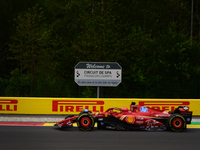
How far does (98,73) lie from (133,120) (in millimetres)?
7713

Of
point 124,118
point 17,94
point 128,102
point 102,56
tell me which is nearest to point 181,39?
point 102,56

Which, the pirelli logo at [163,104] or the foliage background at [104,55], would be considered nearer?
the pirelli logo at [163,104]

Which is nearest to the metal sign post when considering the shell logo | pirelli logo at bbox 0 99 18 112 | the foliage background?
the foliage background

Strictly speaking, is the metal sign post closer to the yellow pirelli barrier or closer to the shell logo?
the yellow pirelli barrier

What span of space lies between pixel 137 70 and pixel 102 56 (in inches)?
157

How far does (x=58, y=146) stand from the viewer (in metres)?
8.18

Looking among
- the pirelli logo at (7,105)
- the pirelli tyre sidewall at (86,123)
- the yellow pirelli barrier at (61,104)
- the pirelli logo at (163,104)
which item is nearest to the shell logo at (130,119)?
the pirelli tyre sidewall at (86,123)

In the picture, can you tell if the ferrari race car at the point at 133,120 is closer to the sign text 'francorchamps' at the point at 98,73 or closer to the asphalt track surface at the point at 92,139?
the asphalt track surface at the point at 92,139

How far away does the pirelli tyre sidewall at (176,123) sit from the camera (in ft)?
34.6

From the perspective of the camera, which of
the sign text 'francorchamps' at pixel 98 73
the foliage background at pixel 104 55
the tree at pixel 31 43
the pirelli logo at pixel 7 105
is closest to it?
the pirelli logo at pixel 7 105

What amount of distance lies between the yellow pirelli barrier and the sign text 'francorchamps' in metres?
3.30

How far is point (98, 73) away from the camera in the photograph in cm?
1789

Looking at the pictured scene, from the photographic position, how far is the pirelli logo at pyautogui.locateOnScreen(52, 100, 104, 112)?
1452 cm

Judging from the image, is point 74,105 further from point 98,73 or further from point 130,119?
point 130,119
